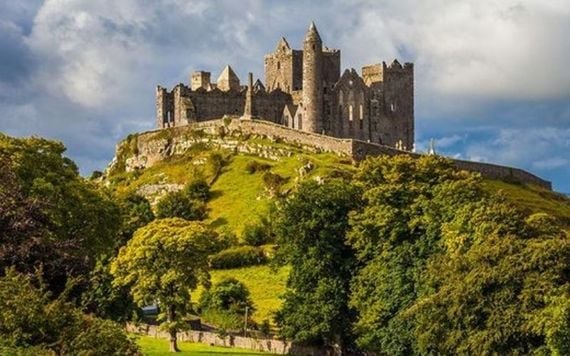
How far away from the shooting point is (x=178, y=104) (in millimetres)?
146250

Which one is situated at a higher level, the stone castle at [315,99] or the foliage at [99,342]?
the stone castle at [315,99]

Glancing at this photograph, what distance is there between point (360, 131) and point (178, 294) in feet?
247

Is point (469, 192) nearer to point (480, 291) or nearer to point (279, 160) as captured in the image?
point (480, 291)

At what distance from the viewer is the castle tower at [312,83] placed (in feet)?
452

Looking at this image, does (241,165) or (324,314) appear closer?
(324,314)

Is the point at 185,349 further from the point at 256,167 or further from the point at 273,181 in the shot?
the point at 256,167

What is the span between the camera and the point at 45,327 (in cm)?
3325

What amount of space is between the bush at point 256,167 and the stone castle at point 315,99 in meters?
11.9

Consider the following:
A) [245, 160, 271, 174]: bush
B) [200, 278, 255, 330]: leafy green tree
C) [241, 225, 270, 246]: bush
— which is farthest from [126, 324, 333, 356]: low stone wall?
[245, 160, 271, 174]: bush

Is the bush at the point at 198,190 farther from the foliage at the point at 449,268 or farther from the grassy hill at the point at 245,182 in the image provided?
the foliage at the point at 449,268

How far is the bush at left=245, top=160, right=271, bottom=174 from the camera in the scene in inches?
5002

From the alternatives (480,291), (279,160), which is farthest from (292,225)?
(279,160)

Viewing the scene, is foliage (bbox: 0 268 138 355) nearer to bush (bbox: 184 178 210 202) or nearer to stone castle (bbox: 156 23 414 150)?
bush (bbox: 184 178 210 202)

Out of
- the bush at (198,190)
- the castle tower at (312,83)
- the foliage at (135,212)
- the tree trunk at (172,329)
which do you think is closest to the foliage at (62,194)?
the tree trunk at (172,329)
